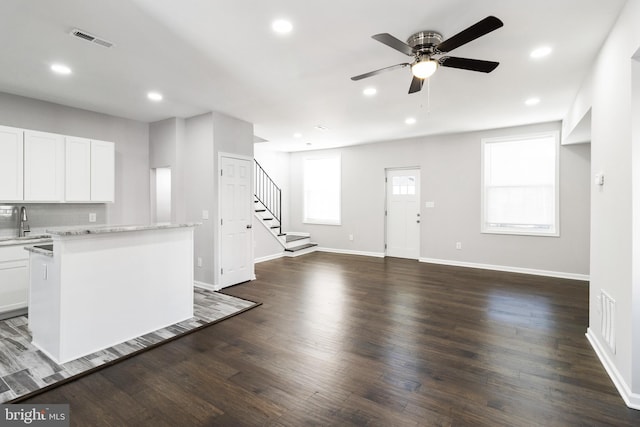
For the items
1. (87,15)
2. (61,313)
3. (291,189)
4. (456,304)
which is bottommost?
(456,304)

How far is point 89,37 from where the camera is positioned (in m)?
2.56

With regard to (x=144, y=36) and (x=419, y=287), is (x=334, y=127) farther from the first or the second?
(x=144, y=36)

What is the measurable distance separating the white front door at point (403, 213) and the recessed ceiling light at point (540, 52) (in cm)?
398

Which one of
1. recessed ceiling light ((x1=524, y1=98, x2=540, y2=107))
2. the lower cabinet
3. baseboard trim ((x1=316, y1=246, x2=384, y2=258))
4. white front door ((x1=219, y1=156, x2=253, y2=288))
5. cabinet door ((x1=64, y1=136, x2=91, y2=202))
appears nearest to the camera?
the lower cabinet

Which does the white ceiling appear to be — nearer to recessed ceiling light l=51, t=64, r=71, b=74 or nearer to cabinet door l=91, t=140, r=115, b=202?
recessed ceiling light l=51, t=64, r=71, b=74

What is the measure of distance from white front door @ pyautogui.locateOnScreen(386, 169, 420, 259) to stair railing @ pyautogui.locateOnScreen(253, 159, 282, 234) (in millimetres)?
2847

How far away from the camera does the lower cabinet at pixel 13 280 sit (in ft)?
11.3

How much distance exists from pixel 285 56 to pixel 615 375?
3.89 metres

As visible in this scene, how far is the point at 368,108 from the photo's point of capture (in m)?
4.59

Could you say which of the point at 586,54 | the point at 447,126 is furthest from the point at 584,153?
the point at 586,54

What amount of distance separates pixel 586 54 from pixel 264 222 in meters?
5.91

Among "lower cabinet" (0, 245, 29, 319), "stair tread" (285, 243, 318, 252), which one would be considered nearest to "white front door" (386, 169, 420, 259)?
"stair tread" (285, 243, 318, 252)

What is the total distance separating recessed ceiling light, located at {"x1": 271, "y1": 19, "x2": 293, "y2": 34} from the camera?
2375 millimetres

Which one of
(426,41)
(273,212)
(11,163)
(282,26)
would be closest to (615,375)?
(426,41)
